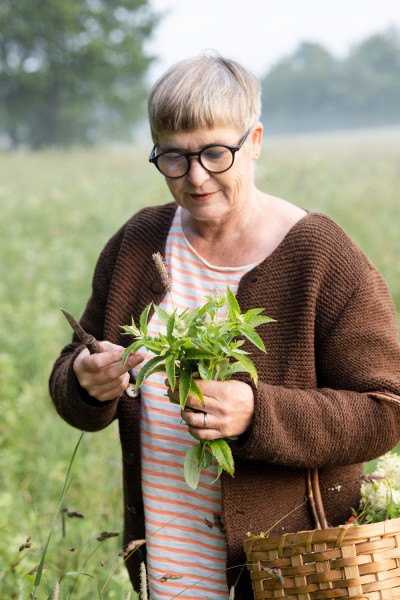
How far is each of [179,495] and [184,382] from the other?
57 cm

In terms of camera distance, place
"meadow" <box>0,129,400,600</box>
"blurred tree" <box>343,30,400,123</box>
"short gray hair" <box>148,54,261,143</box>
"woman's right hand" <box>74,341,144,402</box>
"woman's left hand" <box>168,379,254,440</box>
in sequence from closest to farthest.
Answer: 1. "woman's left hand" <box>168,379,254,440</box>
2. "woman's right hand" <box>74,341,144,402</box>
3. "short gray hair" <box>148,54,261,143</box>
4. "meadow" <box>0,129,400,600</box>
5. "blurred tree" <box>343,30,400,123</box>

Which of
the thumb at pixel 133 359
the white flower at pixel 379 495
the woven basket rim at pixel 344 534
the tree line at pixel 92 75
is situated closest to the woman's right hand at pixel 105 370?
the thumb at pixel 133 359

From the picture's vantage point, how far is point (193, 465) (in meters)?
1.58

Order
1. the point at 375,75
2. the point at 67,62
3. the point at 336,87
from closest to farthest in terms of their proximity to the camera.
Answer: the point at 67,62, the point at 375,75, the point at 336,87

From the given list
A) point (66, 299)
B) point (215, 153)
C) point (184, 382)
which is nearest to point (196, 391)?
point (184, 382)

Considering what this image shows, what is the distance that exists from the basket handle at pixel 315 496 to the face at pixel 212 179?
2.23 feet

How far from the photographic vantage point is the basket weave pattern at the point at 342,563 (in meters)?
1.43

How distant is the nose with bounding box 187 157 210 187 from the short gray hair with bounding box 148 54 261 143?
80mm

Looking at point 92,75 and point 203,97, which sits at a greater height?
point 92,75

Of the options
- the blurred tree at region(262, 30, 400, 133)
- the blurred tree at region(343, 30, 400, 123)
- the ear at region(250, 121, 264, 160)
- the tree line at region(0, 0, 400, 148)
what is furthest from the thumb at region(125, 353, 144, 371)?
the blurred tree at region(343, 30, 400, 123)

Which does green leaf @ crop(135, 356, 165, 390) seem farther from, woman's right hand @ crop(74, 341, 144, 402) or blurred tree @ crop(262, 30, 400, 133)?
blurred tree @ crop(262, 30, 400, 133)

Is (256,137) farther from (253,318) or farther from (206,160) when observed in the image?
(253,318)

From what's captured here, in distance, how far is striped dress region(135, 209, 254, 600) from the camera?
6.12ft

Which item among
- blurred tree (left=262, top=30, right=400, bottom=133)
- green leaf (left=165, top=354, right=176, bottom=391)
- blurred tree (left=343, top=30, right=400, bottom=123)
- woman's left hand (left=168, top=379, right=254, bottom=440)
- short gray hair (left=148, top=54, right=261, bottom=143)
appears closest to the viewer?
green leaf (left=165, top=354, right=176, bottom=391)
